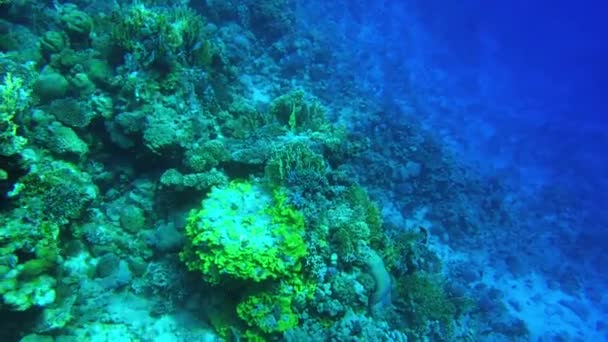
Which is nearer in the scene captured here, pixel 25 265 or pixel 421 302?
pixel 25 265

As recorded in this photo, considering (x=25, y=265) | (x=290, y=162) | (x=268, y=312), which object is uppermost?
(x=290, y=162)

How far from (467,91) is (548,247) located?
768 inches

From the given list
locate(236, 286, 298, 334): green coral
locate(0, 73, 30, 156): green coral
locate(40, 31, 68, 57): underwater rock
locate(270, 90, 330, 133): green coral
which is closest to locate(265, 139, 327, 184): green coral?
locate(270, 90, 330, 133): green coral

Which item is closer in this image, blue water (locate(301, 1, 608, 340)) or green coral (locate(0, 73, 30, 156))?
green coral (locate(0, 73, 30, 156))

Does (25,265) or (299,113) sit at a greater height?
(299,113)

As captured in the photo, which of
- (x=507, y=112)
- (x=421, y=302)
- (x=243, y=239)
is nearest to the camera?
(x=243, y=239)

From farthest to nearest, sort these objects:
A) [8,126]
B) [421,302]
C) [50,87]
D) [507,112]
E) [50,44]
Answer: [507,112]
[50,44]
[421,302]
[50,87]
[8,126]

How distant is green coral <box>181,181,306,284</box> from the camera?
16.7ft

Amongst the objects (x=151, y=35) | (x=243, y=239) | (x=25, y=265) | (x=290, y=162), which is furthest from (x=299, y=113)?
(x=25, y=265)

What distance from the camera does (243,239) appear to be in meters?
5.28

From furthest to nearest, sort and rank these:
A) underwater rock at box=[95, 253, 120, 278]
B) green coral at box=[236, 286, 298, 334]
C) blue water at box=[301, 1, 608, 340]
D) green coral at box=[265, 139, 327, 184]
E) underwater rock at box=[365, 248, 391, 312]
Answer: blue water at box=[301, 1, 608, 340]
green coral at box=[265, 139, 327, 184]
underwater rock at box=[365, 248, 391, 312]
underwater rock at box=[95, 253, 120, 278]
green coral at box=[236, 286, 298, 334]

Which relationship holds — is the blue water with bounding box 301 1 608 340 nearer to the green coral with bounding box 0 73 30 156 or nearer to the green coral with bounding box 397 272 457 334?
the green coral with bounding box 397 272 457 334

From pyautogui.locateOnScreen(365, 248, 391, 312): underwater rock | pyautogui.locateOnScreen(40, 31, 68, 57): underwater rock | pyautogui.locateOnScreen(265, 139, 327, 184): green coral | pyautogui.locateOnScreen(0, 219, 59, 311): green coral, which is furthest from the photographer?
pyautogui.locateOnScreen(40, 31, 68, 57): underwater rock

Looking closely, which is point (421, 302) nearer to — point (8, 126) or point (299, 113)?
point (299, 113)
